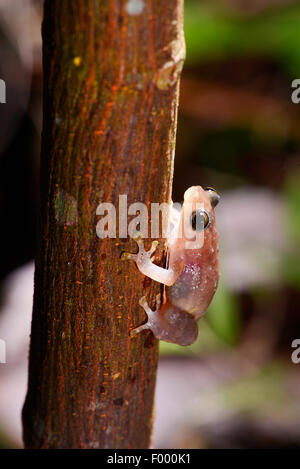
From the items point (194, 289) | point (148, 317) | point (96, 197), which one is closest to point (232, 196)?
point (194, 289)

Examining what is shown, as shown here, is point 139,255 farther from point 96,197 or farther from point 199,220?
point 199,220

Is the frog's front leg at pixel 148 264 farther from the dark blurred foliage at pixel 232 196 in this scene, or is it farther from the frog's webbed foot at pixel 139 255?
the dark blurred foliage at pixel 232 196

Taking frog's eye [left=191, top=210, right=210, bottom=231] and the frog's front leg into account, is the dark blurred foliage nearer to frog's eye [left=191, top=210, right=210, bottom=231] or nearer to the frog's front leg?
frog's eye [left=191, top=210, right=210, bottom=231]

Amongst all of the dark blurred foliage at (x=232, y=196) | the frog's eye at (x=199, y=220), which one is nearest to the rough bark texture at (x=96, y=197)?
the frog's eye at (x=199, y=220)

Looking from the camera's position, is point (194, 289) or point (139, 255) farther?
point (194, 289)

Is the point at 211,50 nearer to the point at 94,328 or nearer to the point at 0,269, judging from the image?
the point at 0,269
